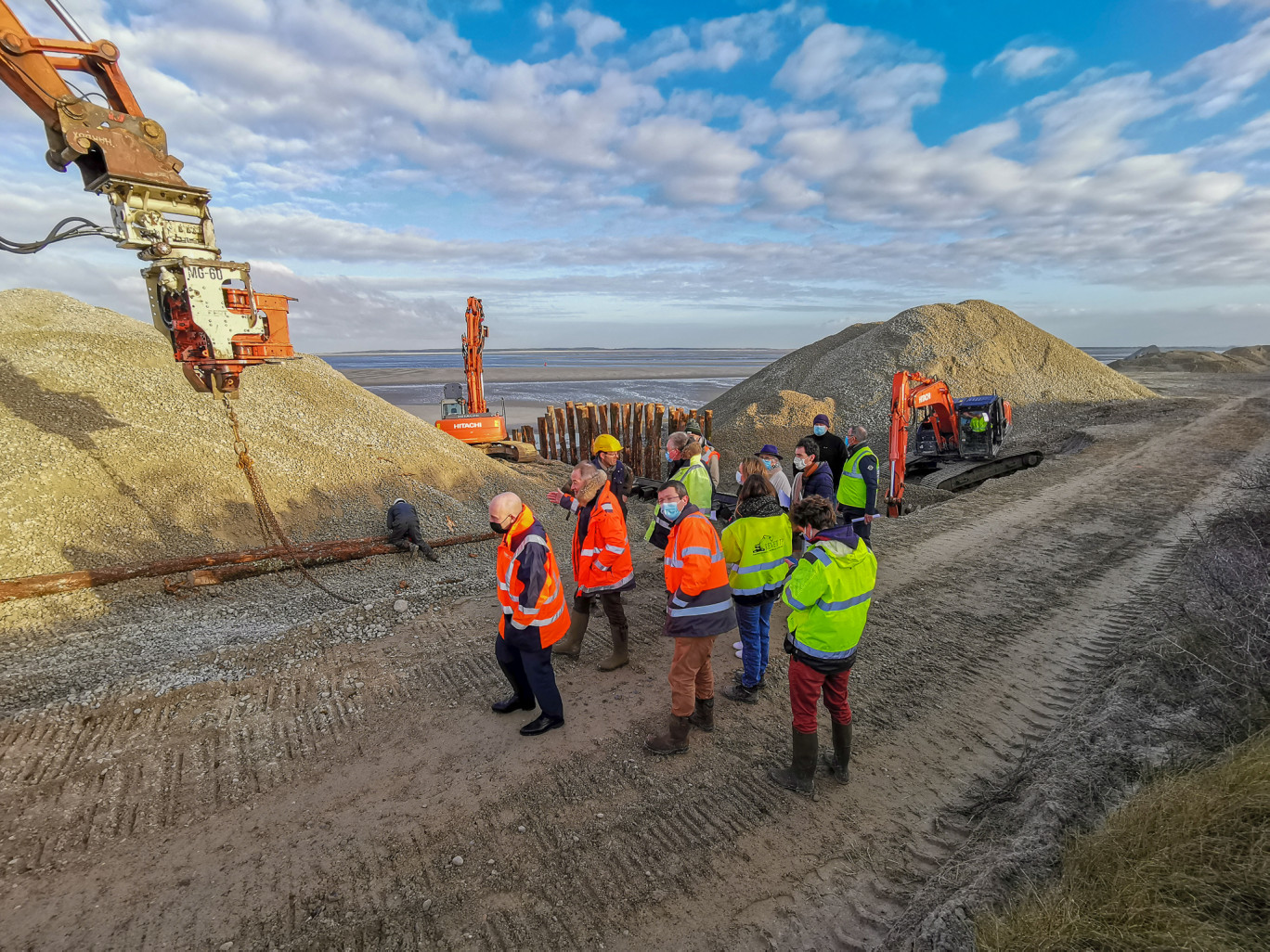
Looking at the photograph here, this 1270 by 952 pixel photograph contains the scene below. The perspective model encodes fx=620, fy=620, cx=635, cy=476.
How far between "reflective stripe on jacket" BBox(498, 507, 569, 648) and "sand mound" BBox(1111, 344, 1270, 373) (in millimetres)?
58802

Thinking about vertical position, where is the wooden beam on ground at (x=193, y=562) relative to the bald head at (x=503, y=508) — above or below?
below

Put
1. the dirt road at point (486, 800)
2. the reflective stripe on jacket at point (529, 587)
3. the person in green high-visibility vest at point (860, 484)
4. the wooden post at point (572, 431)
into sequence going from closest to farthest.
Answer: the dirt road at point (486, 800), the reflective stripe on jacket at point (529, 587), the person in green high-visibility vest at point (860, 484), the wooden post at point (572, 431)

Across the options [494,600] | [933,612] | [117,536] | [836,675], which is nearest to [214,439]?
[117,536]

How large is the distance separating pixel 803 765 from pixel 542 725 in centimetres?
205

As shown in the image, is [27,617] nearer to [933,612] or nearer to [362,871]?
[362,871]

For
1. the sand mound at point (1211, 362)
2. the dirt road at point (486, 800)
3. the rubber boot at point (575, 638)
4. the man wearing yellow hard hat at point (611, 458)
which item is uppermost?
the sand mound at point (1211, 362)

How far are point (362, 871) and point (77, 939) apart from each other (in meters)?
1.40

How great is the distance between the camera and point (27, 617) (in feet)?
21.9

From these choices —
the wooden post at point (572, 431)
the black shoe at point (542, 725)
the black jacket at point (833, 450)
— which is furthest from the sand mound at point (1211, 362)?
the black shoe at point (542, 725)

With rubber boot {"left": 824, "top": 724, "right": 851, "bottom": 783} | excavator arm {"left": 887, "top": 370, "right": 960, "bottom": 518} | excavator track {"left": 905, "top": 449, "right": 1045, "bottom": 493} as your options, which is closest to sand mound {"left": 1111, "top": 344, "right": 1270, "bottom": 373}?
excavator track {"left": 905, "top": 449, "right": 1045, "bottom": 493}

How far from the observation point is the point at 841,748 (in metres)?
4.45

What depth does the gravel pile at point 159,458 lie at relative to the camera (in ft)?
25.5

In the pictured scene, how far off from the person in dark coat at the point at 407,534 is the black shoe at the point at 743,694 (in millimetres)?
5321

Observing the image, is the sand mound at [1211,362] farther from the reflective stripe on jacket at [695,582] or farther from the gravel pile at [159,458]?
the reflective stripe on jacket at [695,582]
